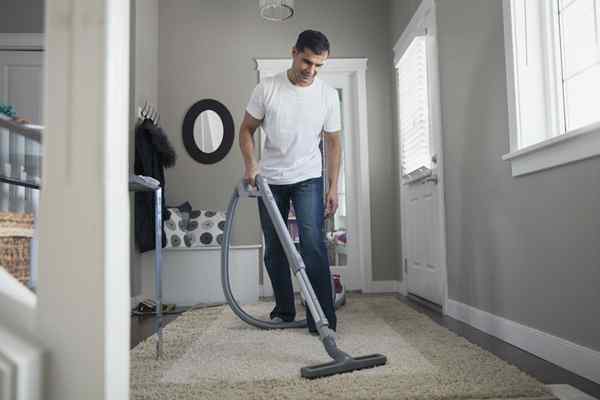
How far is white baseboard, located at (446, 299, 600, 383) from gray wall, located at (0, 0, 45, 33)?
11.6 ft

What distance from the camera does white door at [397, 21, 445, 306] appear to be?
290cm

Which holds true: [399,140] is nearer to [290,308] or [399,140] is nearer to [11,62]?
[290,308]

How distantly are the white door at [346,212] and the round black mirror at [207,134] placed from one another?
1.04 feet

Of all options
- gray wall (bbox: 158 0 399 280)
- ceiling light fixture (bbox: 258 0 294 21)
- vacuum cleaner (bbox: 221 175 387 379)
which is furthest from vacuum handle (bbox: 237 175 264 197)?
gray wall (bbox: 158 0 399 280)

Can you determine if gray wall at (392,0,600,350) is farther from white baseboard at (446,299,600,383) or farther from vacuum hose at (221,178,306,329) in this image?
vacuum hose at (221,178,306,329)

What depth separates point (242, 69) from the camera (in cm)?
415

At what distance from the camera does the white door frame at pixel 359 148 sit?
4062 millimetres

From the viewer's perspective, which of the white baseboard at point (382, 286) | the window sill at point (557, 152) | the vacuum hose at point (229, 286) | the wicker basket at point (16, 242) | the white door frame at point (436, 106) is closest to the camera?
the window sill at point (557, 152)

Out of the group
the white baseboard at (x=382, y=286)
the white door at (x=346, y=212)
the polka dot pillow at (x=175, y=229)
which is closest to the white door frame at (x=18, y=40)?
the polka dot pillow at (x=175, y=229)

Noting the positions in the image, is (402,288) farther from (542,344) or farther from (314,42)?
(314,42)

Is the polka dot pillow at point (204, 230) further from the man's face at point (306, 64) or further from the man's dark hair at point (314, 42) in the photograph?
the man's dark hair at point (314, 42)


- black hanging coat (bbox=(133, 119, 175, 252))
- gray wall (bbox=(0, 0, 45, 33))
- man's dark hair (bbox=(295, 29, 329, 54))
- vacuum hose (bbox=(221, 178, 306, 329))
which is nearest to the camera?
man's dark hair (bbox=(295, 29, 329, 54))

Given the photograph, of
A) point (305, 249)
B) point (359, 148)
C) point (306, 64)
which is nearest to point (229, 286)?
point (305, 249)

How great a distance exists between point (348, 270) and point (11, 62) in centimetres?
299
